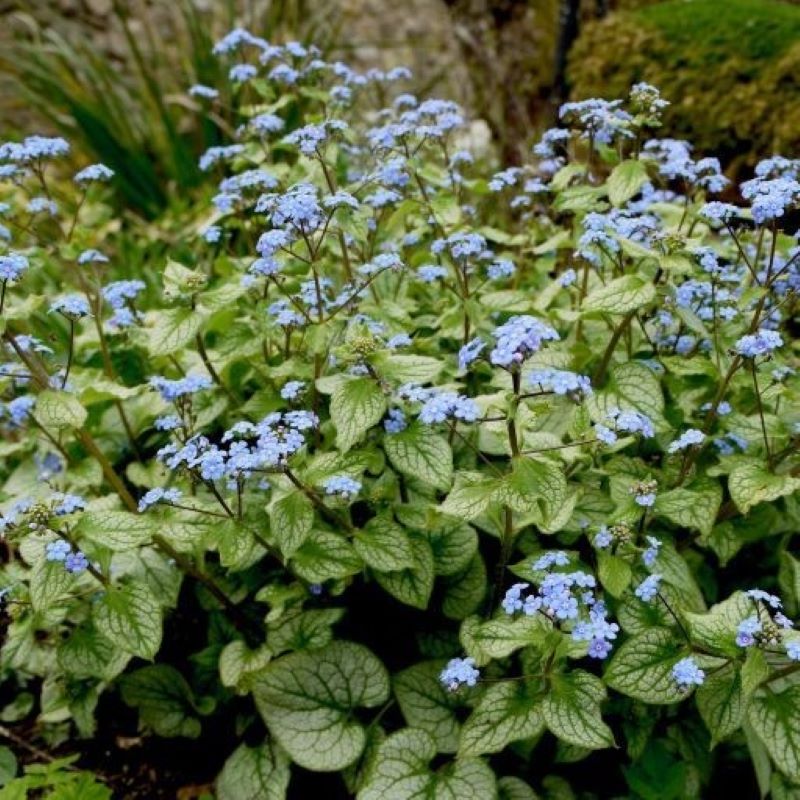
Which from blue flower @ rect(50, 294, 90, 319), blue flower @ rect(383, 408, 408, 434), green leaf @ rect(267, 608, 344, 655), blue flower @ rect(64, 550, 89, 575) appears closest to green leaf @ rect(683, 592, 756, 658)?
blue flower @ rect(383, 408, 408, 434)

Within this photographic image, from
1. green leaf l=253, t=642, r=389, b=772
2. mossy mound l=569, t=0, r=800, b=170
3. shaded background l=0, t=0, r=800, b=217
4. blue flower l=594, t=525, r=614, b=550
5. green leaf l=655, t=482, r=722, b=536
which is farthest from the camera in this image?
shaded background l=0, t=0, r=800, b=217

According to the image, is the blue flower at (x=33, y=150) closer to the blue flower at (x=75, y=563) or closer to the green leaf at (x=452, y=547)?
the blue flower at (x=75, y=563)

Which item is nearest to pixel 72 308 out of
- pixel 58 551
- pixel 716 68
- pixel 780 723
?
pixel 58 551

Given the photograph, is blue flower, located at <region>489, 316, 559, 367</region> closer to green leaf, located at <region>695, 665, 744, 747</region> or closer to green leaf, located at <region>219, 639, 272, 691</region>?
green leaf, located at <region>695, 665, 744, 747</region>

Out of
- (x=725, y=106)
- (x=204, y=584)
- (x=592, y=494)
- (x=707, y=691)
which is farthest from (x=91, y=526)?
(x=725, y=106)

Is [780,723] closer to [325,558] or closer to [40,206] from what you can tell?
[325,558]
